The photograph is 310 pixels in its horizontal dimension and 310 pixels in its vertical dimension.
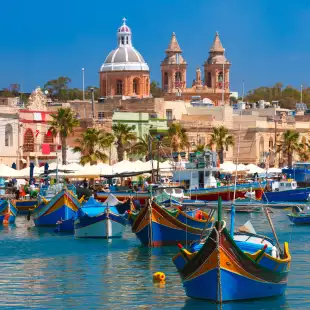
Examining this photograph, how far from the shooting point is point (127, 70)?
136 metres

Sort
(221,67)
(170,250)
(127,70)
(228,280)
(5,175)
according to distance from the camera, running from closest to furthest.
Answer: (228,280)
(170,250)
(5,175)
(127,70)
(221,67)

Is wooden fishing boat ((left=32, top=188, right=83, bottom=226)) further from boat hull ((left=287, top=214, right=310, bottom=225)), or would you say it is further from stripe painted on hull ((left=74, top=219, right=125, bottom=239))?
boat hull ((left=287, top=214, right=310, bottom=225))

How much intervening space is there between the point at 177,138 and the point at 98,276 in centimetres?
7252

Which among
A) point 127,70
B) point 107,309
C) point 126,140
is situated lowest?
point 107,309

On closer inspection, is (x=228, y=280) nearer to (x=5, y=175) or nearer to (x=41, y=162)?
(x=5, y=175)

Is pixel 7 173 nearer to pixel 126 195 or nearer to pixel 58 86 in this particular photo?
pixel 126 195

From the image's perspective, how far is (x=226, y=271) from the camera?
32344 millimetres

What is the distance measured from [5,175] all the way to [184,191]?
1245 centimetres

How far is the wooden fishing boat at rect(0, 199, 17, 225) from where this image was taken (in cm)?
6662

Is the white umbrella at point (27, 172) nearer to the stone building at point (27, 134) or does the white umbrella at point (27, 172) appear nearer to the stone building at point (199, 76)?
the stone building at point (27, 134)

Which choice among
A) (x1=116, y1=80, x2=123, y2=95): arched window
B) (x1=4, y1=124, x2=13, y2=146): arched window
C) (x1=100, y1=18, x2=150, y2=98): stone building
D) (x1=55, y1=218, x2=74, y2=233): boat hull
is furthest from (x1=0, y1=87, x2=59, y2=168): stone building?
(x1=55, y1=218, x2=74, y2=233): boat hull

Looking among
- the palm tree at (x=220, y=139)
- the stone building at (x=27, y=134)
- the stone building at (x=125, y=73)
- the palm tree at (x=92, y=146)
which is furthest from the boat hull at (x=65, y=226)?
the stone building at (x=125, y=73)

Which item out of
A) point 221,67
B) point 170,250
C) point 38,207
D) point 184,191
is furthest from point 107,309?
point 221,67

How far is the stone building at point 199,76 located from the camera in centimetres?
15638
